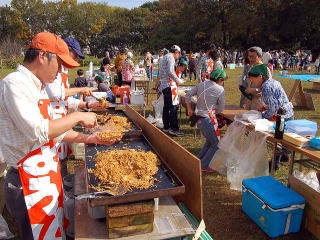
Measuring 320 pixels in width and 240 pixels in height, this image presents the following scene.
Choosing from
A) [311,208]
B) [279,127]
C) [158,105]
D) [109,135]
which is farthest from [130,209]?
[158,105]

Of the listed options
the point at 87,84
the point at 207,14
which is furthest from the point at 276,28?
the point at 87,84

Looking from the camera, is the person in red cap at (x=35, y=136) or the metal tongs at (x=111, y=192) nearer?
the person in red cap at (x=35, y=136)

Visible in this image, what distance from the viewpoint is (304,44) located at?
37.8m

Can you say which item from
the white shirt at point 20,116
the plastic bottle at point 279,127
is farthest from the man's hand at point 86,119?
the plastic bottle at point 279,127

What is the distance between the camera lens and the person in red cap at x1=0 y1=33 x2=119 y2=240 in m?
1.76

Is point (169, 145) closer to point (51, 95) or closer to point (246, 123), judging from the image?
point (51, 95)

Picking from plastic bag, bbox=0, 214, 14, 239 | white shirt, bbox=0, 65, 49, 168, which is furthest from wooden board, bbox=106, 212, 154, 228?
plastic bag, bbox=0, 214, 14, 239

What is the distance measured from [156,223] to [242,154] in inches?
105

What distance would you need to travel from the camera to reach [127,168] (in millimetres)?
2475

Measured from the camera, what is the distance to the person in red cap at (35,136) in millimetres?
1757

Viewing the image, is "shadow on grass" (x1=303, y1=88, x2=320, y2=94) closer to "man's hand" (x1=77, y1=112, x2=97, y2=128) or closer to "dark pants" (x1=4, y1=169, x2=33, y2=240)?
"man's hand" (x1=77, y1=112, x2=97, y2=128)

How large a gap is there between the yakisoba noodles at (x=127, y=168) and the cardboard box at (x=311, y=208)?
1.85 meters

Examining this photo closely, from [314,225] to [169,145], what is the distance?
6.22 ft

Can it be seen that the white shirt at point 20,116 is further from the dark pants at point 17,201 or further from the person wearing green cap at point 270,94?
the person wearing green cap at point 270,94
